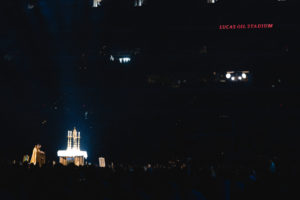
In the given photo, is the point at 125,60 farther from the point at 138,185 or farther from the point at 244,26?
the point at 138,185

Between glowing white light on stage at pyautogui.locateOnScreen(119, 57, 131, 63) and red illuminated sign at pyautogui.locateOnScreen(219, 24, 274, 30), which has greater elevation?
red illuminated sign at pyautogui.locateOnScreen(219, 24, 274, 30)

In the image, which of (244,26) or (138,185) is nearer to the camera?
(138,185)

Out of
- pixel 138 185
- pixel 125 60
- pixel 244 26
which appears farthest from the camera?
pixel 125 60

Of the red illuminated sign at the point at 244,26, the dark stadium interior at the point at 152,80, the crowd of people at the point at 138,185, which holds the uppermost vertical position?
the red illuminated sign at the point at 244,26

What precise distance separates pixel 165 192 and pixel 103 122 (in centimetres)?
1226

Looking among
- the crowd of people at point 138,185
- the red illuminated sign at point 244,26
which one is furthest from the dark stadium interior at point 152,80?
the crowd of people at point 138,185

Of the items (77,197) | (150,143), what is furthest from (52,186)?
(150,143)

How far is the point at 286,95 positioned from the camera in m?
15.1

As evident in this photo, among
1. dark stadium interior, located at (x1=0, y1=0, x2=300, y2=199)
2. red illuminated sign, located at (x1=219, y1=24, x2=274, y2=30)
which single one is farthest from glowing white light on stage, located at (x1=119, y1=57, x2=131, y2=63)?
red illuminated sign, located at (x1=219, y1=24, x2=274, y2=30)

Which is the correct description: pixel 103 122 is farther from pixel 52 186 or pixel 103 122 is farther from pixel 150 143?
pixel 52 186

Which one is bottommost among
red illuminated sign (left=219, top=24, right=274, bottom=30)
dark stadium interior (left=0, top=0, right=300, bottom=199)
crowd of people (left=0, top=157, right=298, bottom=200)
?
crowd of people (left=0, top=157, right=298, bottom=200)

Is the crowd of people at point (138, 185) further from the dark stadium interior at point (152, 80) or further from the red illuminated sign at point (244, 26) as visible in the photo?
the red illuminated sign at point (244, 26)

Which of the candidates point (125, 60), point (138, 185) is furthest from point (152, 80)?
point (138, 185)

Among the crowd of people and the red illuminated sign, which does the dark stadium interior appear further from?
the crowd of people
